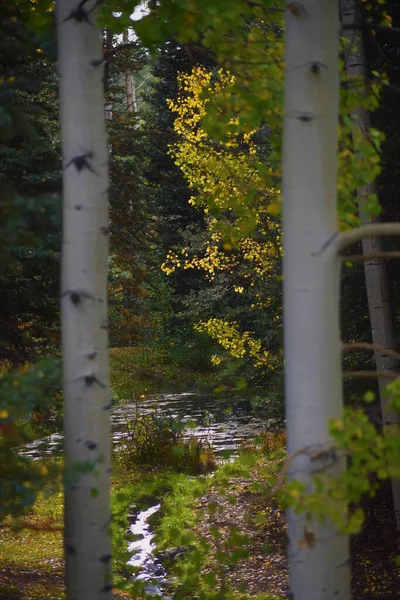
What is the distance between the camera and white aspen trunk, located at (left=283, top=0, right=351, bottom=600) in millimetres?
2857

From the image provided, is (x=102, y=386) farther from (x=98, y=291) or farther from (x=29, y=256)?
(x=29, y=256)

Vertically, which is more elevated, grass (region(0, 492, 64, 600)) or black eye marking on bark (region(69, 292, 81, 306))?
black eye marking on bark (region(69, 292, 81, 306))

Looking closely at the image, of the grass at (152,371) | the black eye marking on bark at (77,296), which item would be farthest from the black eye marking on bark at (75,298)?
the grass at (152,371)

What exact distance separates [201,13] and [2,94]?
1.06m

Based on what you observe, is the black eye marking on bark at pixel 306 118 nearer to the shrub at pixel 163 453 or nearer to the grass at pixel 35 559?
the grass at pixel 35 559

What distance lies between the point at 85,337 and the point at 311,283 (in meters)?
1.06

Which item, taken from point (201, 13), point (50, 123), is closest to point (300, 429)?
point (201, 13)

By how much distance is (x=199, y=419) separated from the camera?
53.5 ft

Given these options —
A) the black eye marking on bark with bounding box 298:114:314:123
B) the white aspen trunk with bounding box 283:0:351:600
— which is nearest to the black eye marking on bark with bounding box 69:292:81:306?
the white aspen trunk with bounding box 283:0:351:600

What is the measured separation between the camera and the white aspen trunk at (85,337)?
3.37 m

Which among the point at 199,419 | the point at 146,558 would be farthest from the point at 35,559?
the point at 199,419

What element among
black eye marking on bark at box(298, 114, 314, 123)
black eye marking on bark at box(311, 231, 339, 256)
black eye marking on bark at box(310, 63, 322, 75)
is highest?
black eye marking on bark at box(310, 63, 322, 75)

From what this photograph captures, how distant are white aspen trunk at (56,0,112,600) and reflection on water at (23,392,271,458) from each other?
25.7 ft

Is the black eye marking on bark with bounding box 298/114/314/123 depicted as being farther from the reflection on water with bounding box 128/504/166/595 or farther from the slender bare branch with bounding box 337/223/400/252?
the reflection on water with bounding box 128/504/166/595
